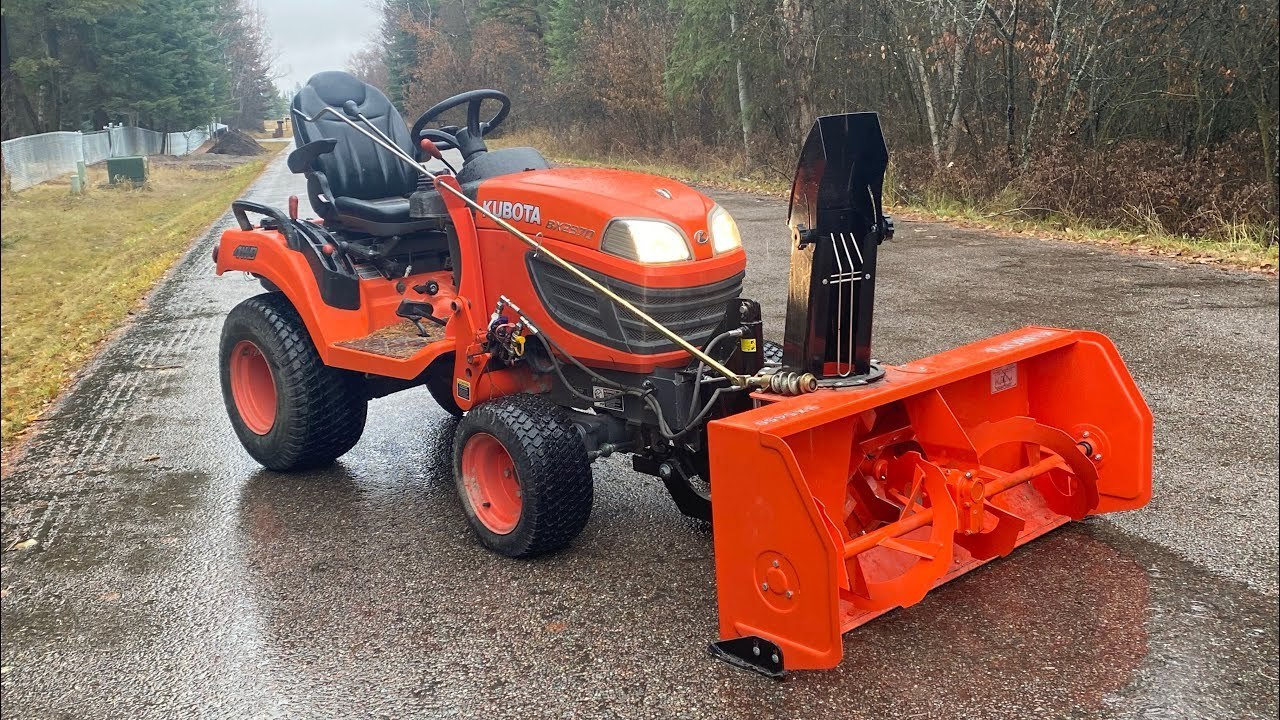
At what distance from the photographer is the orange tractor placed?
288cm

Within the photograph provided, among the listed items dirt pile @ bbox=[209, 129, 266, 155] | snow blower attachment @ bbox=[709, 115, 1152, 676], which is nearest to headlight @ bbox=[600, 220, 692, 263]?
snow blower attachment @ bbox=[709, 115, 1152, 676]

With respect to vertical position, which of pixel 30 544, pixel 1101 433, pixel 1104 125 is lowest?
pixel 30 544

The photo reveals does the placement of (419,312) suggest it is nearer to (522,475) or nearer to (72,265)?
(522,475)

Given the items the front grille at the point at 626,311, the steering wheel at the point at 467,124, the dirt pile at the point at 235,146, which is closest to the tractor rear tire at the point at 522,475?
the front grille at the point at 626,311

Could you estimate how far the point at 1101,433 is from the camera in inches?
147

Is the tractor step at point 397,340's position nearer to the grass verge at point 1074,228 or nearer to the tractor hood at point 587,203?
the tractor hood at point 587,203

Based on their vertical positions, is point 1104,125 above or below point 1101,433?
above

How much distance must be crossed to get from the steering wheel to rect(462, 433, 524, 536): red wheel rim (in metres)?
1.48

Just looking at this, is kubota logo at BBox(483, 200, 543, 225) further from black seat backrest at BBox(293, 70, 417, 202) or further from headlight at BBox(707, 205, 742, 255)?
black seat backrest at BBox(293, 70, 417, 202)

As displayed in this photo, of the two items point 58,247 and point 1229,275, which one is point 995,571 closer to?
point 1229,275

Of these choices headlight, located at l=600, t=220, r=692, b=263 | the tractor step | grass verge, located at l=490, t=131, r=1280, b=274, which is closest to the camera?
headlight, located at l=600, t=220, r=692, b=263

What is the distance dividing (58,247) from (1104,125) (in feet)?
51.9

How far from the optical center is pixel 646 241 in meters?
3.41

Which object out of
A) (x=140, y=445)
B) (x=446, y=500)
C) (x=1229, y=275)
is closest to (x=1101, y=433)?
(x=446, y=500)
